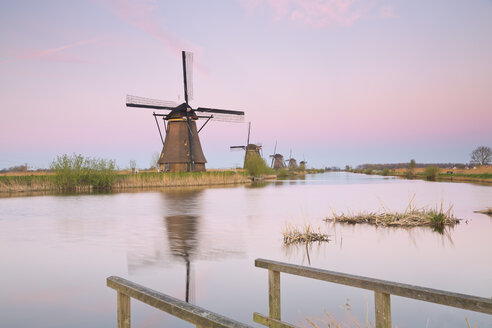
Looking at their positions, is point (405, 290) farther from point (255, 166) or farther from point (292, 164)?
point (292, 164)

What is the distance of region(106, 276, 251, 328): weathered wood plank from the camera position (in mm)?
1928

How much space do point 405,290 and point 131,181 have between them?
35038 mm

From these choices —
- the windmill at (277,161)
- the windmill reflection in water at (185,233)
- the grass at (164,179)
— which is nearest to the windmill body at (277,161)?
the windmill at (277,161)

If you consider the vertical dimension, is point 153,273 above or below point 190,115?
below

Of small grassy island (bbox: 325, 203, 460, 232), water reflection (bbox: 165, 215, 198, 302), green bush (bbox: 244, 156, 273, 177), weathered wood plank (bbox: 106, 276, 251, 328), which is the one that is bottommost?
water reflection (bbox: 165, 215, 198, 302)

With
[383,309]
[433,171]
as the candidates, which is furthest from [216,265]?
[433,171]

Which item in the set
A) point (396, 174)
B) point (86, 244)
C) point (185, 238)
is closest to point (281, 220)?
point (185, 238)

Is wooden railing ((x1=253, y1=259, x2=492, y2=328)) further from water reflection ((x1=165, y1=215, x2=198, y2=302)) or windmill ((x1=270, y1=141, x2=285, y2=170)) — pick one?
windmill ((x1=270, y1=141, x2=285, y2=170))

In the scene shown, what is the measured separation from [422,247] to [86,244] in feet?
32.5

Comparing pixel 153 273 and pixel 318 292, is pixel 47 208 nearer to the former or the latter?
pixel 153 273

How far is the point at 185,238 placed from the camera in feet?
37.3

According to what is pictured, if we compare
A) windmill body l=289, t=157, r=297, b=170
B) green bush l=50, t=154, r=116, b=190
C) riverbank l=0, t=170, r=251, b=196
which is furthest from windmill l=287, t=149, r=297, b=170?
green bush l=50, t=154, r=116, b=190

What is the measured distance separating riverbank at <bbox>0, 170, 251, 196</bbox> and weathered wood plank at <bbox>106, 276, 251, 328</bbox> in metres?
32.2

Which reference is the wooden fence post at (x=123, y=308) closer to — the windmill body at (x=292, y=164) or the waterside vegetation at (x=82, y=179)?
the waterside vegetation at (x=82, y=179)
